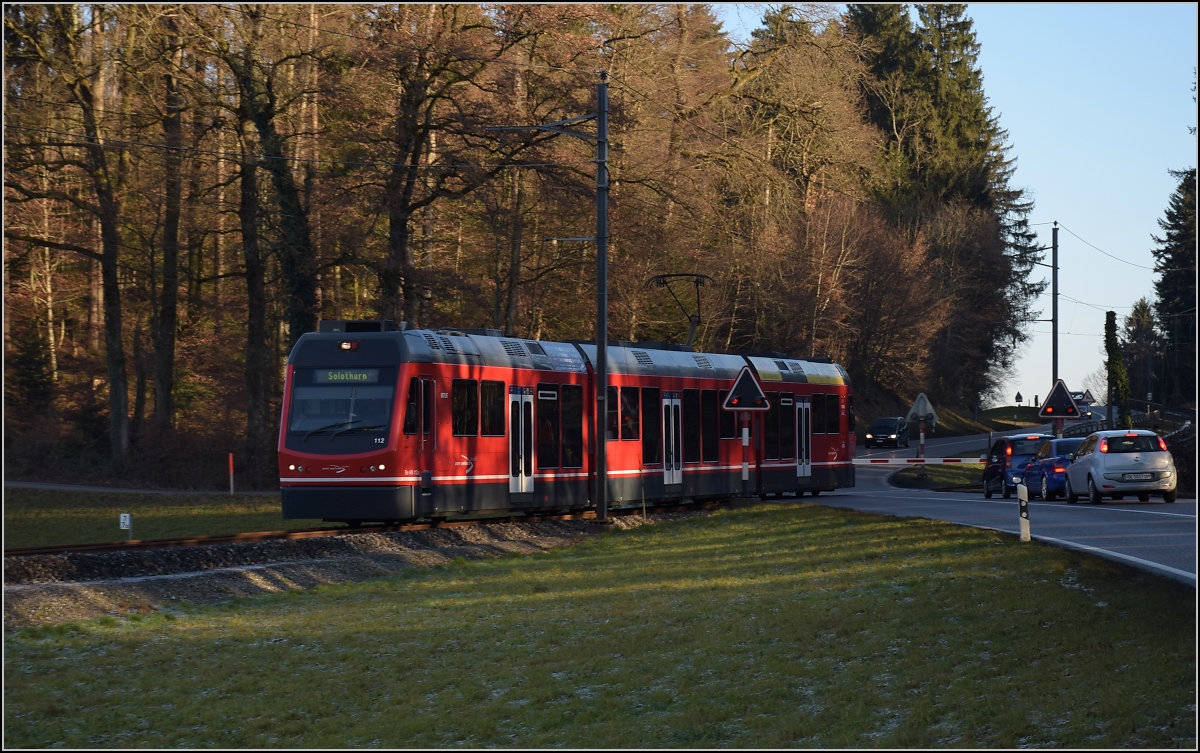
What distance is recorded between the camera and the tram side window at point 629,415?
27.6 meters

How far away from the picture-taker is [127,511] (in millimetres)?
33906

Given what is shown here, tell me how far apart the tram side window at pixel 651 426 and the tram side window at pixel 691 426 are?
36.3 inches

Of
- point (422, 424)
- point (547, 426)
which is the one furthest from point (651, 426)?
point (422, 424)

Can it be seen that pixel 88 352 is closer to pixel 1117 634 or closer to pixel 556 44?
pixel 556 44

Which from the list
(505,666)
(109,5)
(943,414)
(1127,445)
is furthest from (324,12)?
(943,414)

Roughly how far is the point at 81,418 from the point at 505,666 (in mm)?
36645

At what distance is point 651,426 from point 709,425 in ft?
7.41

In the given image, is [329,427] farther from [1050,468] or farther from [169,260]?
[169,260]

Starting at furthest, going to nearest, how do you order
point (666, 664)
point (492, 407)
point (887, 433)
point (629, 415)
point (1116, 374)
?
point (887, 433) → point (1116, 374) → point (629, 415) → point (492, 407) → point (666, 664)

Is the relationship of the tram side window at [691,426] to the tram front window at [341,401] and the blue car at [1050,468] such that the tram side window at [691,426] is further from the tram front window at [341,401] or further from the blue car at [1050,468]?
the tram front window at [341,401]

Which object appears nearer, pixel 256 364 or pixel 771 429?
pixel 771 429

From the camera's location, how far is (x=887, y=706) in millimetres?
9336

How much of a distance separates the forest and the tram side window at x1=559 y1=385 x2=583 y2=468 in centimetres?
554

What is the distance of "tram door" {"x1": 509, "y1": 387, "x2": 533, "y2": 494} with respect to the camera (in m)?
24.7
